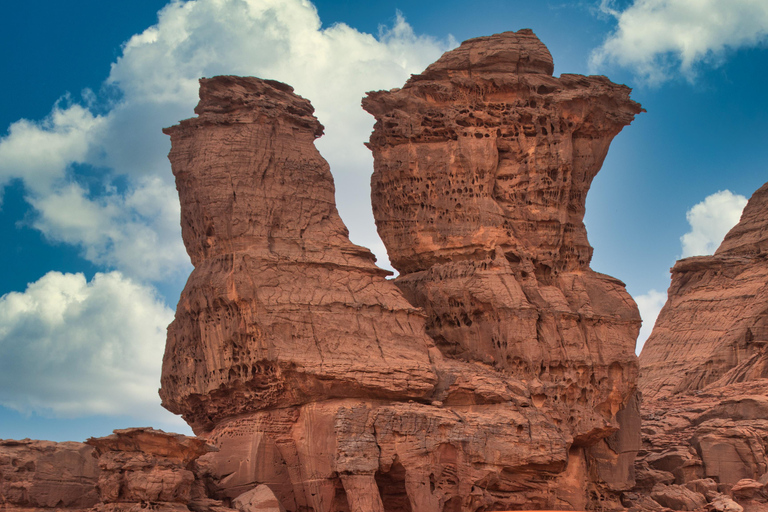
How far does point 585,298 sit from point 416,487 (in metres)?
9.00

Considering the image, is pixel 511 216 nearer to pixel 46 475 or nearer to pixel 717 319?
pixel 46 475

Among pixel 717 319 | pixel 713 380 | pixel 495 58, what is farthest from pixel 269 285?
pixel 717 319

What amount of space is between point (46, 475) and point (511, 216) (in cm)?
1387

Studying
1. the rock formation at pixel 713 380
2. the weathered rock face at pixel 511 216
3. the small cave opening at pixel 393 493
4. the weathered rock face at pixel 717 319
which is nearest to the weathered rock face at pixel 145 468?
the small cave opening at pixel 393 493

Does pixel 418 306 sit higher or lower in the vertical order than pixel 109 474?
higher

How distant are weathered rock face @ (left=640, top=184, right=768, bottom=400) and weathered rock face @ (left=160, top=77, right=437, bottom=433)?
722 inches

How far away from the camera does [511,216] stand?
34000 mm

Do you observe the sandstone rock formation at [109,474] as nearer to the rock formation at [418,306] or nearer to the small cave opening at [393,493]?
the rock formation at [418,306]

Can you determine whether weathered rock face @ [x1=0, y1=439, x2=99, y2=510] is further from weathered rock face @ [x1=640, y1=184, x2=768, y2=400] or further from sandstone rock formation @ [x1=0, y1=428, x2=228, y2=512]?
weathered rock face @ [x1=640, y1=184, x2=768, y2=400]

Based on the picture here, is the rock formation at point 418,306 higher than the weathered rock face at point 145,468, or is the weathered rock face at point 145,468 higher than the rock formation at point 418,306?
the rock formation at point 418,306

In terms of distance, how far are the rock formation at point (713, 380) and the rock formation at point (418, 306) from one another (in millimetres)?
2340

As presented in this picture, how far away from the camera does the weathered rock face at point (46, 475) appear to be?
26344 millimetres

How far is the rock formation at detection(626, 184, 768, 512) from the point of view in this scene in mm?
34312

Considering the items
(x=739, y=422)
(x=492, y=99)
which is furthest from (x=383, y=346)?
(x=739, y=422)
